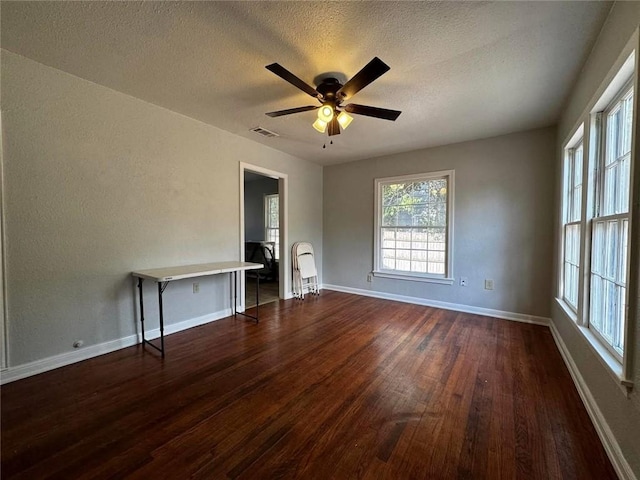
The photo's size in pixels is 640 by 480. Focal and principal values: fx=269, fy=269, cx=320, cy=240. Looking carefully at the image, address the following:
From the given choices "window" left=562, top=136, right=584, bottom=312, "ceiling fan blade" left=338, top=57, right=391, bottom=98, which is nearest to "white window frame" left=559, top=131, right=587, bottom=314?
"window" left=562, top=136, right=584, bottom=312

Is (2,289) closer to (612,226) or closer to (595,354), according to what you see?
(595,354)

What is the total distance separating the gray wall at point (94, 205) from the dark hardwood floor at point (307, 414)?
1.49 ft

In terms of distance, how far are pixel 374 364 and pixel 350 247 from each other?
2959 millimetres

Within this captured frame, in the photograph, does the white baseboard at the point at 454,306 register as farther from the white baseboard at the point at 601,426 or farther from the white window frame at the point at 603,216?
the white window frame at the point at 603,216

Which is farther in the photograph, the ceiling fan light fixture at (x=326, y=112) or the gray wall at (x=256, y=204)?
the gray wall at (x=256, y=204)

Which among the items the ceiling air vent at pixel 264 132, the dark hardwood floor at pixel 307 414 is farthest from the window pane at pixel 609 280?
the ceiling air vent at pixel 264 132

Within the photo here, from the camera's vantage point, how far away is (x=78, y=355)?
244 centimetres

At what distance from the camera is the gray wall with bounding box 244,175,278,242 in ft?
22.9

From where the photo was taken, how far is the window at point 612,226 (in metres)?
1.59

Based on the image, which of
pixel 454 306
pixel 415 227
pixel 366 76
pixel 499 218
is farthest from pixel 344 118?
pixel 454 306

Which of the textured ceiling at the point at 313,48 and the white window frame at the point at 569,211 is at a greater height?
the textured ceiling at the point at 313,48

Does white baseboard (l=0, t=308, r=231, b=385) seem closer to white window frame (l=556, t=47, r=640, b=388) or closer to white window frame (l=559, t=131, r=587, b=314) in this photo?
white window frame (l=556, t=47, r=640, b=388)

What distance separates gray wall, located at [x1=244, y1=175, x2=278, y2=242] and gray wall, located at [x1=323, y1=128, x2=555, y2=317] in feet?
10.6

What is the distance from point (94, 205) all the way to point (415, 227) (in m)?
4.23
